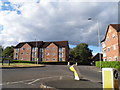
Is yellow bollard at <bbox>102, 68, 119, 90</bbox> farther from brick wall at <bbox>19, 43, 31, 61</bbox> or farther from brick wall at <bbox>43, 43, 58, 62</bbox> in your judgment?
brick wall at <bbox>19, 43, 31, 61</bbox>

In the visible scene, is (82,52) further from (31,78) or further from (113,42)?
(31,78)

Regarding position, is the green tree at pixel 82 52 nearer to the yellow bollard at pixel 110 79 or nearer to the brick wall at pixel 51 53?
the brick wall at pixel 51 53

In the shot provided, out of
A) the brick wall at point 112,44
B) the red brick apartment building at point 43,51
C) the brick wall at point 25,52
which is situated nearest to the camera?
the brick wall at point 112,44

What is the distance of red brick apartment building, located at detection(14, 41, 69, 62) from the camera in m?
67.4

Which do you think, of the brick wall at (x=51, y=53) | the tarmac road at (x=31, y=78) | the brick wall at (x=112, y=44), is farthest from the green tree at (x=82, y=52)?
the tarmac road at (x=31, y=78)

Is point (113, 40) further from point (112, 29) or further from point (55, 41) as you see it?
point (55, 41)

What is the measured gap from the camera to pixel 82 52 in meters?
72.2

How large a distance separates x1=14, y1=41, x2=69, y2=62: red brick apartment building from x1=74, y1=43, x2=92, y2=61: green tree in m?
6.45

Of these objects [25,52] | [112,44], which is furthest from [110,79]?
[25,52]

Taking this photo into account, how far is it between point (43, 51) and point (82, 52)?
70.9 feet

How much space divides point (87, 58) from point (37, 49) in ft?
93.0

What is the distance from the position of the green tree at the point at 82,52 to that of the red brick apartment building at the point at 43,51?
21.2 ft

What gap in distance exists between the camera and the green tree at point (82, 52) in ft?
237

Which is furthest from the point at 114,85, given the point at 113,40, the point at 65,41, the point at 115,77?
the point at 65,41
